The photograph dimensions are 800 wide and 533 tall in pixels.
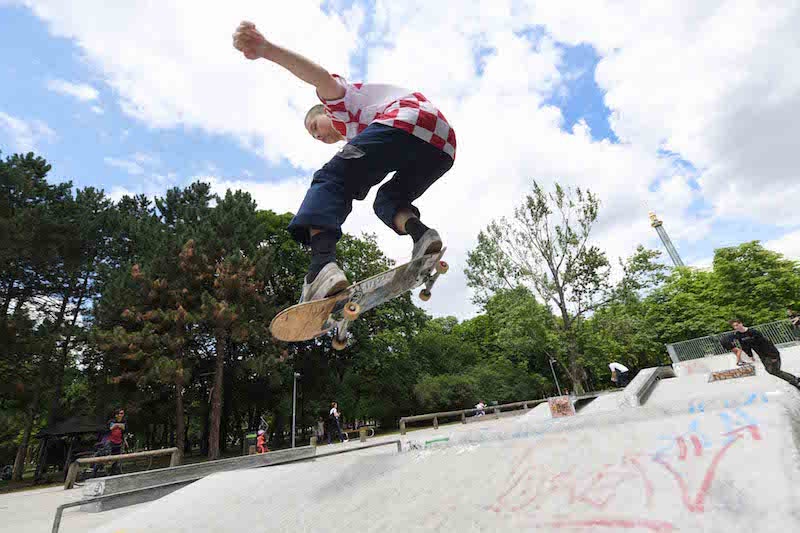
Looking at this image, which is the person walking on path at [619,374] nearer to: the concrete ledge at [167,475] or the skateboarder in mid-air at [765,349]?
the skateboarder in mid-air at [765,349]

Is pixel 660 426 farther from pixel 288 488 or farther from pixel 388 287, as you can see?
pixel 388 287

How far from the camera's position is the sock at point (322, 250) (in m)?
2.72

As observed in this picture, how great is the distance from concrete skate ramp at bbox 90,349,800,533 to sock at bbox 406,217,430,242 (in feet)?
5.52

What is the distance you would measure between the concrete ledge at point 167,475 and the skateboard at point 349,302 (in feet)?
8.49

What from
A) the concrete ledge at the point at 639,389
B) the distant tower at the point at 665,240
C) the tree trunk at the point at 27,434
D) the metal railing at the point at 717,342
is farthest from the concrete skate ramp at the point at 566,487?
the distant tower at the point at 665,240

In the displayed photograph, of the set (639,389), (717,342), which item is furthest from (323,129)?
(717,342)

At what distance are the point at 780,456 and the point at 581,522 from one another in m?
0.61

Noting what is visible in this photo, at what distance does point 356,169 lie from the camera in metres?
2.69

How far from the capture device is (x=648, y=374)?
28.1 ft

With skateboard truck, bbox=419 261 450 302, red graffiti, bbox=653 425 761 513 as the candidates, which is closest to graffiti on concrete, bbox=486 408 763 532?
red graffiti, bbox=653 425 761 513

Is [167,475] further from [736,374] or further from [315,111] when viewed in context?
[736,374]

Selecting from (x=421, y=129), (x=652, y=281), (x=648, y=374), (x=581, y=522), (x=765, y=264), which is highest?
(x=765, y=264)

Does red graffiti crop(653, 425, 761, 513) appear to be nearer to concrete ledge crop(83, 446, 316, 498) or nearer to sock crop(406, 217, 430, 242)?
sock crop(406, 217, 430, 242)

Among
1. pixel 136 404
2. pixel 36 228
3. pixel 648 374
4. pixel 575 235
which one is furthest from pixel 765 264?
pixel 36 228
